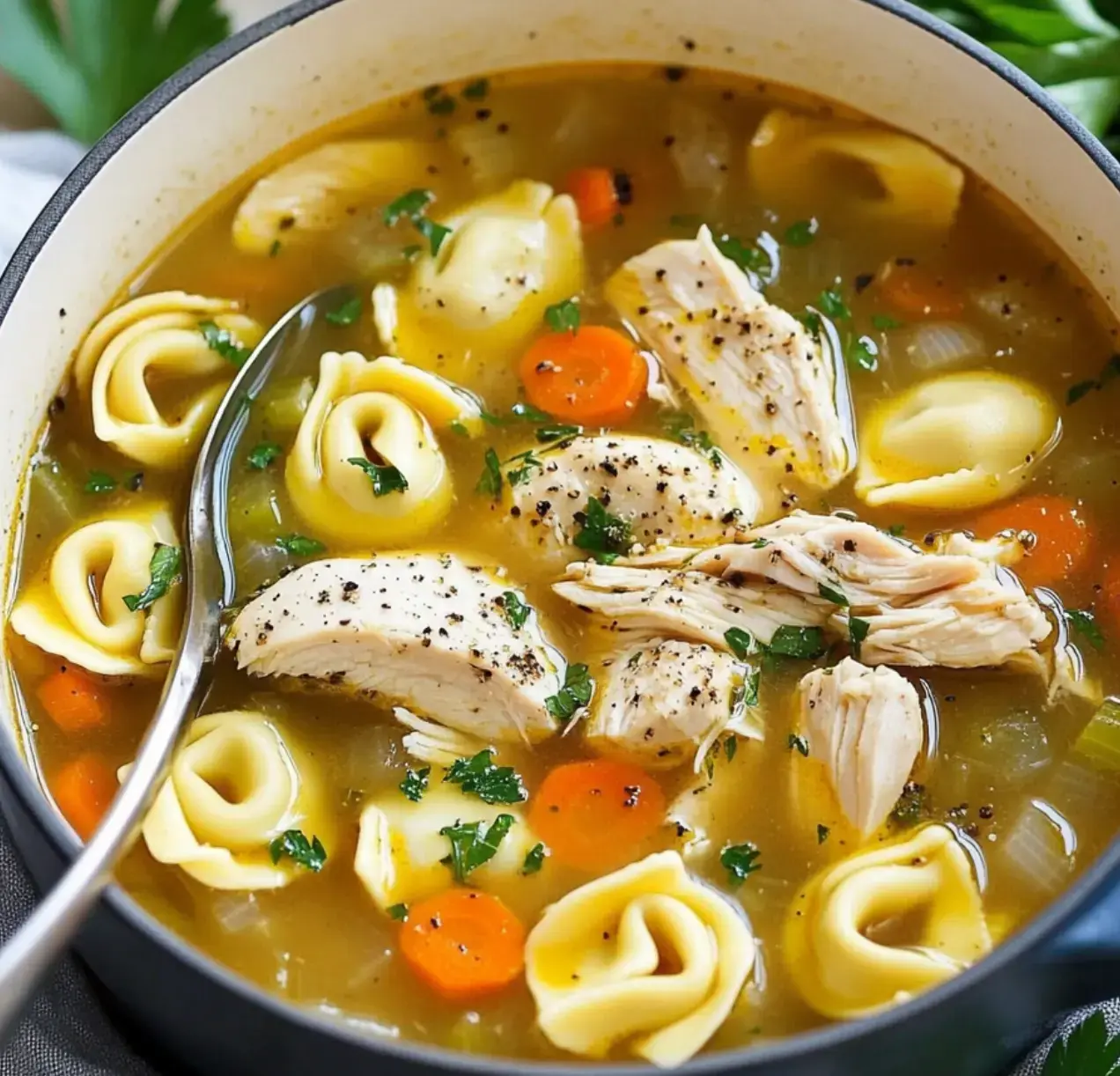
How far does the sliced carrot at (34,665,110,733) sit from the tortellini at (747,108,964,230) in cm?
188

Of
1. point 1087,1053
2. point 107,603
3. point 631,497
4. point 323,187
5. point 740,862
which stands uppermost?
point 323,187

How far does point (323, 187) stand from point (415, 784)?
1527 millimetres

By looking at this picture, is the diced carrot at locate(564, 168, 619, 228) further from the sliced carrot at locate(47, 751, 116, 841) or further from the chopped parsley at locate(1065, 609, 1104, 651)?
the sliced carrot at locate(47, 751, 116, 841)

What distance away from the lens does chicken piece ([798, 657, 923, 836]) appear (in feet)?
8.75

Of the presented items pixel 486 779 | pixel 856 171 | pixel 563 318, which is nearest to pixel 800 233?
Answer: pixel 856 171

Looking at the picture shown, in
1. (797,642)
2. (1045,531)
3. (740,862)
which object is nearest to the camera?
(740,862)

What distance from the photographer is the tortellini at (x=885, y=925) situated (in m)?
2.47

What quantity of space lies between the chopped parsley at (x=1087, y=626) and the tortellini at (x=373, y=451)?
50.1 inches

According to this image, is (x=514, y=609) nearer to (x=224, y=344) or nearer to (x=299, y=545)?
(x=299, y=545)

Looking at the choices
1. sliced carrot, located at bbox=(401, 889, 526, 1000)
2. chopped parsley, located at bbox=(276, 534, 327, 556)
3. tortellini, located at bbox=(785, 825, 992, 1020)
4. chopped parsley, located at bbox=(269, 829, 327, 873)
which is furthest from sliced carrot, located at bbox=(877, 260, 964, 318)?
chopped parsley, located at bbox=(269, 829, 327, 873)

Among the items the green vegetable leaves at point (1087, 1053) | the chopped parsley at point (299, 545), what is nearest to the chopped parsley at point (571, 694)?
the chopped parsley at point (299, 545)

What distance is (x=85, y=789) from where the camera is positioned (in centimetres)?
279

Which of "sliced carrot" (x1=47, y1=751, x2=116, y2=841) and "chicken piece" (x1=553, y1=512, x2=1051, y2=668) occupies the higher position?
"sliced carrot" (x1=47, y1=751, x2=116, y2=841)

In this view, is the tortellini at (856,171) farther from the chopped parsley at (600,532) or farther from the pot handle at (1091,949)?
the pot handle at (1091,949)
